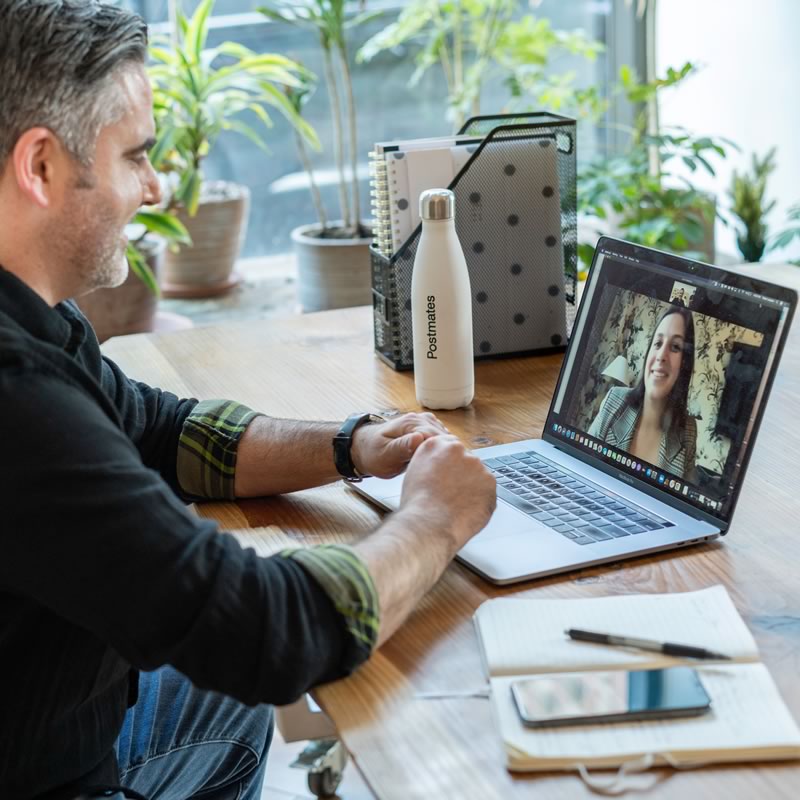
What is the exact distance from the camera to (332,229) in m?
3.68

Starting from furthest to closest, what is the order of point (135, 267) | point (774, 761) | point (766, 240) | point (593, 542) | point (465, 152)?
point (766, 240)
point (135, 267)
point (465, 152)
point (593, 542)
point (774, 761)

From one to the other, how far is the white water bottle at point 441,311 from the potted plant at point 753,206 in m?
2.12

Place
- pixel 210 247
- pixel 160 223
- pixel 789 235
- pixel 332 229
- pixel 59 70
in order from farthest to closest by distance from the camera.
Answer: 1. pixel 210 247
2. pixel 332 229
3. pixel 160 223
4. pixel 789 235
5. pixel 59 70

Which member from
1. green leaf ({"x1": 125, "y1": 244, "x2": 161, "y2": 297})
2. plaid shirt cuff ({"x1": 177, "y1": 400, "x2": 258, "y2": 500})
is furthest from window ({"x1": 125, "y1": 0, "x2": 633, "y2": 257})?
plaid shirt cuff ({"x1": 177, "y1": 400, "x2": 258, "y2": 500})

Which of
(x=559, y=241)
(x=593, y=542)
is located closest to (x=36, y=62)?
(x=593, y=542)

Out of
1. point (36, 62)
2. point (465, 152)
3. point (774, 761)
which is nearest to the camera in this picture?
point (774, 761)

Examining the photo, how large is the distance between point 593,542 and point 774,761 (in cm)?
34

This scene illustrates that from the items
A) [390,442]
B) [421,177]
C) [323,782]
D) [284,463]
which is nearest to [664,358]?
[390,442]

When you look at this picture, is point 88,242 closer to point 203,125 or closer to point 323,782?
point 323,782

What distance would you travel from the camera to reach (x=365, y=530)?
3.91 ft

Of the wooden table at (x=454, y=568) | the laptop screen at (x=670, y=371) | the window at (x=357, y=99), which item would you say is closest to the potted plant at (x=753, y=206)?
the window at (x=357, y=99)

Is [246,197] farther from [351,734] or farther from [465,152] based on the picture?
[351,734]

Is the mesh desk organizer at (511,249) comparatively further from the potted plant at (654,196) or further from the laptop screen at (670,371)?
the potted plant at (654,196)

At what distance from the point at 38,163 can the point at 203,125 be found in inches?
100
